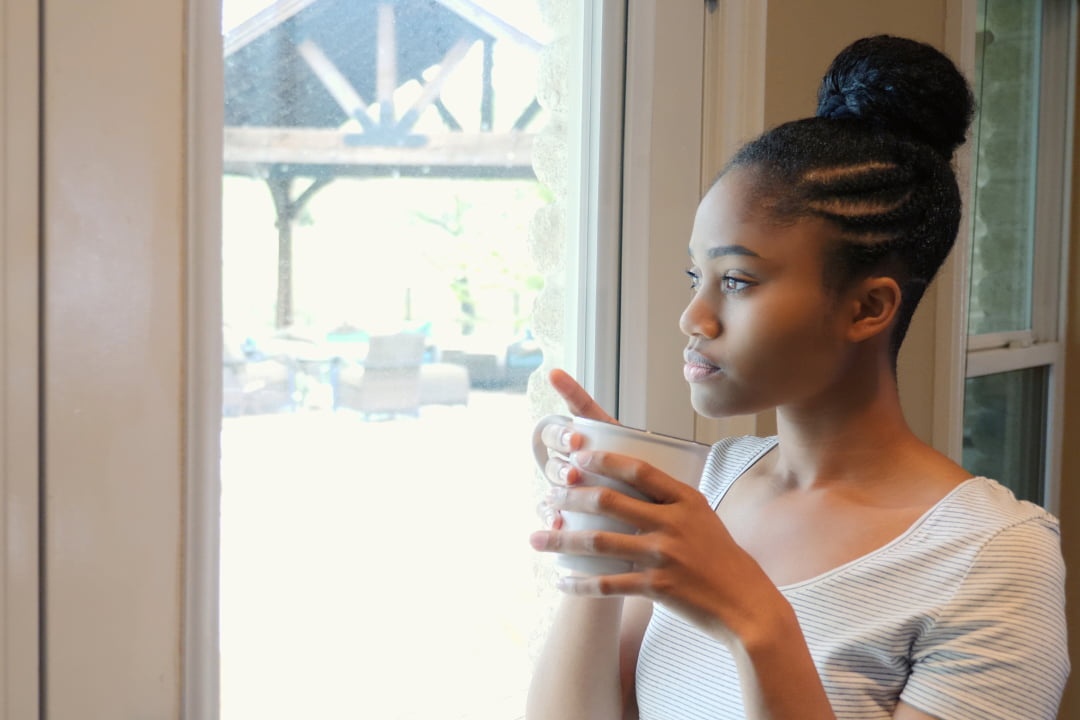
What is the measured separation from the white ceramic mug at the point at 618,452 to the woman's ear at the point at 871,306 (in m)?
0.20

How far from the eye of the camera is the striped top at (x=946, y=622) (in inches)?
29.3

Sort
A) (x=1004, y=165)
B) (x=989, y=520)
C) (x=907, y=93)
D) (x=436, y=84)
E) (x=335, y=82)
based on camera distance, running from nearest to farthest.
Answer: (x=989, y=520) → (x=907, y=93) → (x=335, y=82) → (x=436, y=84) → (x=1004, y=165)

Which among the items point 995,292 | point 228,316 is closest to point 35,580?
point 228,316

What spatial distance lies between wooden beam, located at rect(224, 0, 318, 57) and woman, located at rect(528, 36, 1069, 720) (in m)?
0.43

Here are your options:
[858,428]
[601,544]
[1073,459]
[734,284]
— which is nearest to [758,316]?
[734,284]

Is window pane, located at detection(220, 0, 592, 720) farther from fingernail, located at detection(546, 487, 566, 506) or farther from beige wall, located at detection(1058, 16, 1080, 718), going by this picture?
beige wall, located at detection(1058, 16, 1080, 718)

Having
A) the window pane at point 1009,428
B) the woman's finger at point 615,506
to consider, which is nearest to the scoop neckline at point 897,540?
the woman's finger at point 615,506

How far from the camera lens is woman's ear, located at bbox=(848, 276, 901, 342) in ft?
2.81

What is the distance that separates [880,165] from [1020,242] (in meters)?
1.83

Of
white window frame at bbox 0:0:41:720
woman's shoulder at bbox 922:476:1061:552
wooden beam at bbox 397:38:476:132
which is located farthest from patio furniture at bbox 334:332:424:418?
woman's shoulder at bbox 922:476:1061:552

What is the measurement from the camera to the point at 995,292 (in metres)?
2.38

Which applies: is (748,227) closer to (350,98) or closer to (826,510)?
(826,510)

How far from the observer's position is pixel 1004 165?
7.80ft

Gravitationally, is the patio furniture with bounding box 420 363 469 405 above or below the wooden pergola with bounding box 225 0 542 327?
below
